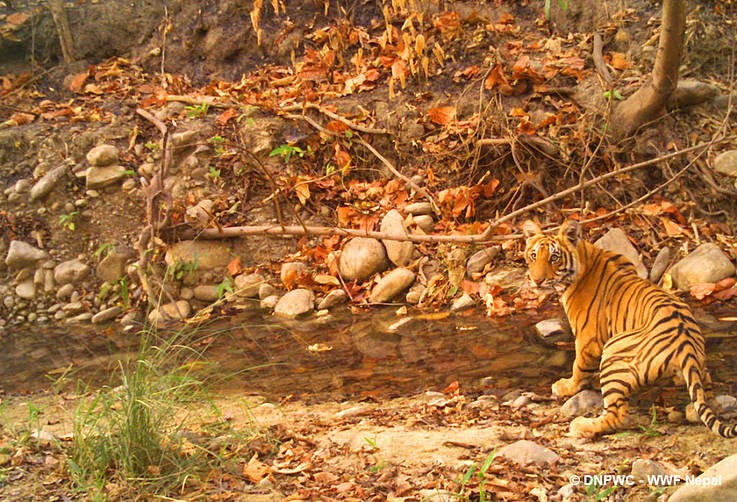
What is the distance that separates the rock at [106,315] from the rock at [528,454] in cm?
523

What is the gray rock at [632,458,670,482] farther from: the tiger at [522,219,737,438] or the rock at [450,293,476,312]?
the rock at [450,293,476,312]

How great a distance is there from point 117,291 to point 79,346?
1031mm

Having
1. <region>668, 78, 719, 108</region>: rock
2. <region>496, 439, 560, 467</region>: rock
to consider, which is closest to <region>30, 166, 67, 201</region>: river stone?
<region>496, 439, 560, 467</region>: rock

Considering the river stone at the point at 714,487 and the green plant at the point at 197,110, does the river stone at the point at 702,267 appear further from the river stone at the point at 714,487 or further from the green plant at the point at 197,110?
the green plant at the point at 197,110

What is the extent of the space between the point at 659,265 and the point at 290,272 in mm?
3660

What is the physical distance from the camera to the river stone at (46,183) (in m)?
7.83

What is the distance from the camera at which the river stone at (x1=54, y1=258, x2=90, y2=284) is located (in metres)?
7.52

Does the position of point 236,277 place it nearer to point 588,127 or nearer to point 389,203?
→ point 389,203

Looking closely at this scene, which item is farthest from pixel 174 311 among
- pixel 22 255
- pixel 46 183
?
pixel 46 183

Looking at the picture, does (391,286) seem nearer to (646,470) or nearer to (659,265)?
(659,265)

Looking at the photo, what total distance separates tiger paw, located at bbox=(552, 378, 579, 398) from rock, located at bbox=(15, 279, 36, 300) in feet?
19.6

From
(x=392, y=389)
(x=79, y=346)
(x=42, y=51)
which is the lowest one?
(x=79, y=346)

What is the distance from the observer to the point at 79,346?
648cm

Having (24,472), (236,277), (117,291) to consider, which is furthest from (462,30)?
(24,472)
